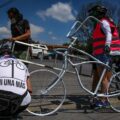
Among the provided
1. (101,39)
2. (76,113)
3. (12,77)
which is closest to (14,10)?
(101,39)

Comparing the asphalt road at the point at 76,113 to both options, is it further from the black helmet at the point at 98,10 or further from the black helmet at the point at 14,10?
the black helmet at the point at 98,10

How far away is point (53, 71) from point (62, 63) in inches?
8.3

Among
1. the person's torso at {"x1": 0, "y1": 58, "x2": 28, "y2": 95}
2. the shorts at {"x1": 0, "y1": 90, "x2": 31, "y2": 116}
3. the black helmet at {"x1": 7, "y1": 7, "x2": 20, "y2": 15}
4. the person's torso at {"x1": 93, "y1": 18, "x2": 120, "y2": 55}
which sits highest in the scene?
the black helmet at {"x1": 7, "y1": 7, "x2": 20, "y2": 15}

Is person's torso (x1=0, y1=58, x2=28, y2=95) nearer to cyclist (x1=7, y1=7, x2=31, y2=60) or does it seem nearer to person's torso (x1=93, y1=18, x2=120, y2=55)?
cyclist (x1=7, y1=7, x2=31, y2=60)

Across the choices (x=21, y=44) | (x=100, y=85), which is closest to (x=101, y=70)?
(x=100, y=85)

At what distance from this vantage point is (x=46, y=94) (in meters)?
8.06

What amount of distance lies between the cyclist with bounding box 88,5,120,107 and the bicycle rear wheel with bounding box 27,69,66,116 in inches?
29.5

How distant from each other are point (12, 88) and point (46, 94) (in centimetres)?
177

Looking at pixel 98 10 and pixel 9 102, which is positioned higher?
pixel 98 10

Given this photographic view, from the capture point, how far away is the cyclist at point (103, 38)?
27.6 ft

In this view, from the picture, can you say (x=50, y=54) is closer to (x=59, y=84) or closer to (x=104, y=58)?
(x=59, y=84)

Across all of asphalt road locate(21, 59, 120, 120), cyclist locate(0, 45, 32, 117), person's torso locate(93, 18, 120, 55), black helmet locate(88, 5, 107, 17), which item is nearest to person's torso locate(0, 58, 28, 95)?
cyclist locate(0, 45, 32, 117)

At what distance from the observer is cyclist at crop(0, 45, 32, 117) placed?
6309 millimetres

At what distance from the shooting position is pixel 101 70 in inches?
335
